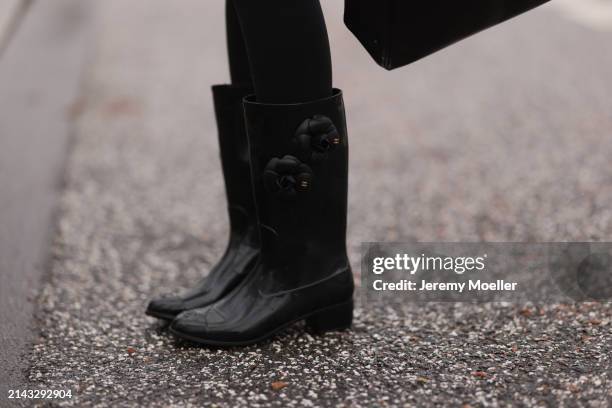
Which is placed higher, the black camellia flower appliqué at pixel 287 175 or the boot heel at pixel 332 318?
the black camellia flower appliqué at pixel 287 175

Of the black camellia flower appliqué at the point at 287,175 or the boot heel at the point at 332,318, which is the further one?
the boot heel at the point at 332,318

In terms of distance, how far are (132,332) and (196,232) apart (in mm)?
650

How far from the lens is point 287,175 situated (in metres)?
1.25

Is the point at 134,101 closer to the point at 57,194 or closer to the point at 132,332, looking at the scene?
the point at 57,194

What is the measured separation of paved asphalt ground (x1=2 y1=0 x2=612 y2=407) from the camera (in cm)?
127

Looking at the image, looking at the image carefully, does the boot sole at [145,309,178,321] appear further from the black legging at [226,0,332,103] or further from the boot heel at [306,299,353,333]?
the black legging at [226,0,332,103]

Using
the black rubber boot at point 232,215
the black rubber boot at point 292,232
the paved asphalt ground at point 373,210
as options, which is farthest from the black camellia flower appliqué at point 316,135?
the paved asphalt ground at point 373,210

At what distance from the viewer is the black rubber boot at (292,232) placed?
1246 mm

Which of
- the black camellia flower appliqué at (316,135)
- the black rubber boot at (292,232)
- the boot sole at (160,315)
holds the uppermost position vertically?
the black camellia flower appliqué at (316,135)

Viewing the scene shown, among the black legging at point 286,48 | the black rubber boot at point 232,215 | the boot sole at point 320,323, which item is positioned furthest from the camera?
the black rubber boot at point 232,215

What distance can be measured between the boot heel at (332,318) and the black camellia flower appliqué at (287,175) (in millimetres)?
246

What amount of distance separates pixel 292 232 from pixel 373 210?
950 millimetres

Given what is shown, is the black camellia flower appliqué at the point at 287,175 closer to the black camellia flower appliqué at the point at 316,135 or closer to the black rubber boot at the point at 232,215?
the black camellia flower appliqué at the point at 316,135

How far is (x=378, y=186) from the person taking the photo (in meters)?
2.41
